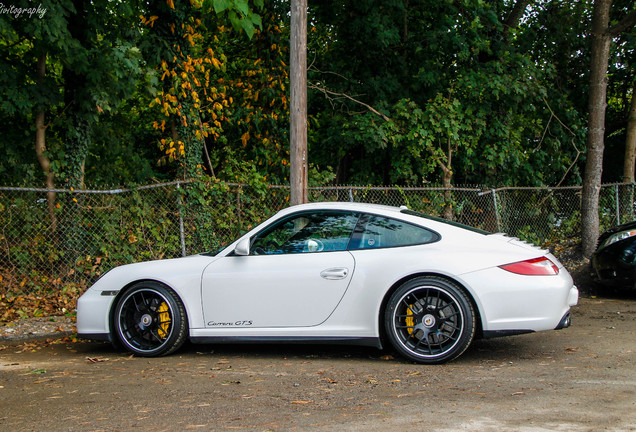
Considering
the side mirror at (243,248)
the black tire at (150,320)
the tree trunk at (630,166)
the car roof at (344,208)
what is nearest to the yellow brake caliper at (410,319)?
the car roof at (344,208)

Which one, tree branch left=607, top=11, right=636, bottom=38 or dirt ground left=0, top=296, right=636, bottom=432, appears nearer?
dirt ground left=0, top=296, right=636, bottom=432

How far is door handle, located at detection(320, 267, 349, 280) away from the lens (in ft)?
19.2

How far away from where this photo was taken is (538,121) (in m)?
16.2

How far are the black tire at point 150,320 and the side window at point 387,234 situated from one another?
68.6 inches

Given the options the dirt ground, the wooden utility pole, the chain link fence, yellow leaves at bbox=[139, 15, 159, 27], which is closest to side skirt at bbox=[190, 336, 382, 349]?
the dirt ground

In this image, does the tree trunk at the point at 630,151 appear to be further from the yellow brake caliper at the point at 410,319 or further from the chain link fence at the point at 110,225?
the yellow brake caliper at the point at 410,319

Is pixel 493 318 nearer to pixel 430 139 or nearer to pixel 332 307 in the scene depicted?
pixel 332 307

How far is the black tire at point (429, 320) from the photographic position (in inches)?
220

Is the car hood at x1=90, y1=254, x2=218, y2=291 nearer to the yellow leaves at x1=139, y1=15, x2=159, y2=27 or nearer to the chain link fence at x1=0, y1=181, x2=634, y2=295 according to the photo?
the chain link fence at x1=0, y1=181, x2=634, y2=295

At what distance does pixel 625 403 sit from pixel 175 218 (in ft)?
24.7

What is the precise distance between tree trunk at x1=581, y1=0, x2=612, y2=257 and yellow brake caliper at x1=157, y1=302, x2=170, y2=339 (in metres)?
8.46

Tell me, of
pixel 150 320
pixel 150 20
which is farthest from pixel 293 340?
pixel 150 20

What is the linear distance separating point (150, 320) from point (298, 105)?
398 cm

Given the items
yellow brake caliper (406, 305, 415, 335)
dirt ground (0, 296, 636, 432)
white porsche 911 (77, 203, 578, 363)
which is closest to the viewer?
dirt ground (0, 296, 636, 432)
